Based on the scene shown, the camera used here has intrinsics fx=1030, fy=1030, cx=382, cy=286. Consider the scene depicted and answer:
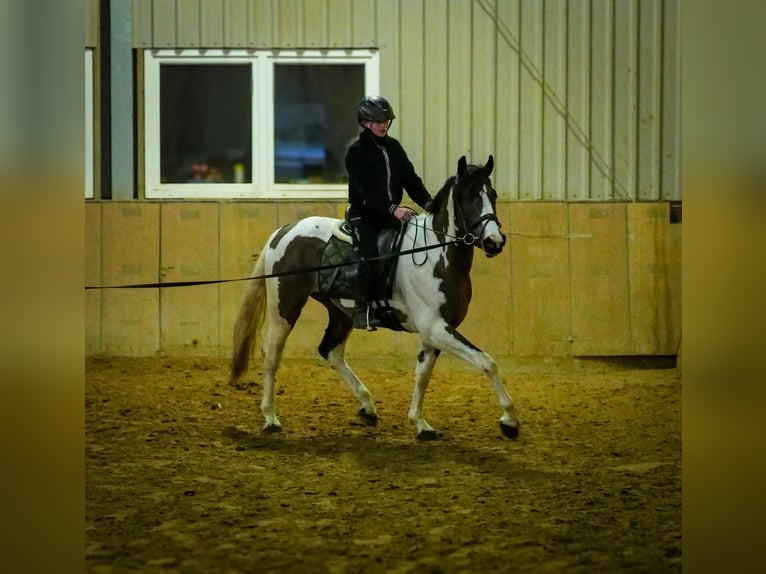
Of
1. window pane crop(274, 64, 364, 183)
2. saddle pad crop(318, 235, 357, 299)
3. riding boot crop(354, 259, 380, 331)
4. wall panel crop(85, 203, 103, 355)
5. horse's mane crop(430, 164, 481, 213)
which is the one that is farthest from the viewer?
window pane crop(274, 64, 364, 183)

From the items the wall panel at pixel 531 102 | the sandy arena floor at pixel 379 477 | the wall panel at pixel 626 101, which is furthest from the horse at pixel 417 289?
the wall panel at pixel 626 101

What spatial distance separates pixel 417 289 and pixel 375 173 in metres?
0.81

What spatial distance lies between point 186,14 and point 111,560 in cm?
638

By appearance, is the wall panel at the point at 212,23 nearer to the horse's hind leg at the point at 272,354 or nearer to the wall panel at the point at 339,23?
the wall panel at the point at 339,23

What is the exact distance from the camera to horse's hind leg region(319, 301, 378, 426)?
7.23 m

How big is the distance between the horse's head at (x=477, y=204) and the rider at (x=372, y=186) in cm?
43

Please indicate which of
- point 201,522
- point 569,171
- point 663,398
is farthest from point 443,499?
point 569,171

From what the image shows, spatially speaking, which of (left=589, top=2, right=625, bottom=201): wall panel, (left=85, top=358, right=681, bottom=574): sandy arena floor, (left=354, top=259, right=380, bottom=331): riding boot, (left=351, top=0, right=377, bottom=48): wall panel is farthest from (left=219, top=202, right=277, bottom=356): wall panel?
(left=589, top=2, right=625, bottom=201): wall panel

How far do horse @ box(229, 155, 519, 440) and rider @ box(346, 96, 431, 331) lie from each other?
16 cm

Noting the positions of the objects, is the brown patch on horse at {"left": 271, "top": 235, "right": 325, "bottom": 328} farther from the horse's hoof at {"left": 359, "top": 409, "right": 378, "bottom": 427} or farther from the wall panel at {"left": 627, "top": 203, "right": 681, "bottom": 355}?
the wall panel at {"left": 627, "top": 203, "right": 681, "bottom": 355}

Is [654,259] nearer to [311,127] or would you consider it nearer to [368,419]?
[368,419]

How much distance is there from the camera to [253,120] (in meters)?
9.73

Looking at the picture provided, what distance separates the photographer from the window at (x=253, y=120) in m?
9.65

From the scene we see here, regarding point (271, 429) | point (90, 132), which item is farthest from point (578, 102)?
point (90, 132)
